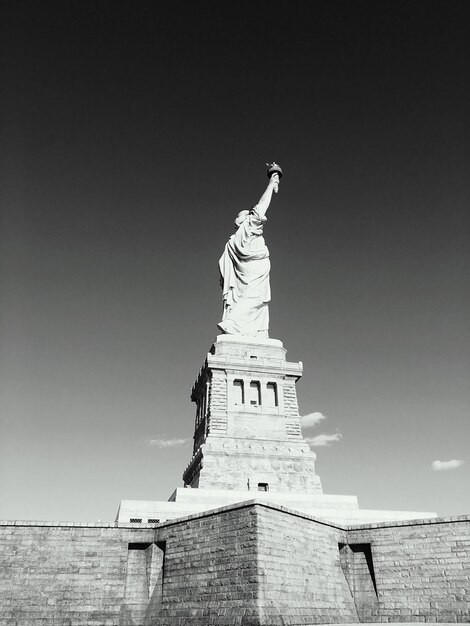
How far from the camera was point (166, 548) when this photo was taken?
55.6 feet

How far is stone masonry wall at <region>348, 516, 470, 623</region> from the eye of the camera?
15.4m

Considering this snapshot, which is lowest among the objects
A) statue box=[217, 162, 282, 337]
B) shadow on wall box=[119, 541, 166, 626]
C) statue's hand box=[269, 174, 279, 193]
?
shadow on wall box=[119, 541, 166, 626]

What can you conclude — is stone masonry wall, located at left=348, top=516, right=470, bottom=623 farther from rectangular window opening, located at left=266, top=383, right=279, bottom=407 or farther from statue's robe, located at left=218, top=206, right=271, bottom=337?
statue's robe, located at left=218, top=206, right=271, bottom=337

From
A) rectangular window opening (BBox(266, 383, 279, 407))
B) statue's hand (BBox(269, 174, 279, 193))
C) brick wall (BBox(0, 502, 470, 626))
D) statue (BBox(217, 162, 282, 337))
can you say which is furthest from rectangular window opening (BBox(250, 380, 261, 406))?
statue's hand (BBox(269, 174, 279, 193))

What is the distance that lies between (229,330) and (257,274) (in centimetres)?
510

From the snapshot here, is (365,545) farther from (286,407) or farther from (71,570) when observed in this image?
(286,407)

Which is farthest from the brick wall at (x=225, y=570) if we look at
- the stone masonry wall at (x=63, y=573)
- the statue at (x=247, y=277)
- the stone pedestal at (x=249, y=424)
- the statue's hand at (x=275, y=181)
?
the statue's hand at (x=275, y=181)

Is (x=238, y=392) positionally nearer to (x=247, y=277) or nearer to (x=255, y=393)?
(x=255, y=393)

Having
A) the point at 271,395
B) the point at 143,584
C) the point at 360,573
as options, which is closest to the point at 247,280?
the point at 271,395

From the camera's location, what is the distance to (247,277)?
121 feet

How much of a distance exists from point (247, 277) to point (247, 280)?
0.85 feet

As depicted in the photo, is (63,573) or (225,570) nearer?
(225,570)

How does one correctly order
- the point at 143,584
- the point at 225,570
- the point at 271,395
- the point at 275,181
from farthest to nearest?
the point at 275,181
the point at 271,395
the point at 143,584
the point at 225,570

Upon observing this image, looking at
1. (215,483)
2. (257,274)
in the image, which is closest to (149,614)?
(215,483)
